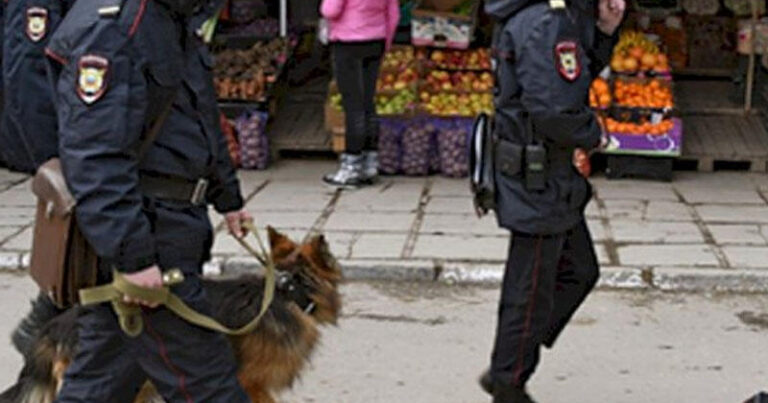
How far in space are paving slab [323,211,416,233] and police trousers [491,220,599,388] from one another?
3.08 metres

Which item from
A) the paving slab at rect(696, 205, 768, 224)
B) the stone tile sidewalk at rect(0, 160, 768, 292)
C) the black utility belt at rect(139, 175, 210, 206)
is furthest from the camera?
the paving slab at rect(696, 205, 768, 224)

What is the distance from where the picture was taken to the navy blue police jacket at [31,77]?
5.04 meters

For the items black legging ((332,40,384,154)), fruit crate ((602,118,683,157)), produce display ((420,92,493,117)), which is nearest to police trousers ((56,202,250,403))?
black legging ((332,40,384,154))

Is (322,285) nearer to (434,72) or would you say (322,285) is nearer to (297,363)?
(297,363)

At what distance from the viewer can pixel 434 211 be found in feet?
28.7

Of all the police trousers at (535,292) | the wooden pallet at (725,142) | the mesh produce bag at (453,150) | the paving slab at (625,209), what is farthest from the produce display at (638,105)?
the police trousers at (535,292)

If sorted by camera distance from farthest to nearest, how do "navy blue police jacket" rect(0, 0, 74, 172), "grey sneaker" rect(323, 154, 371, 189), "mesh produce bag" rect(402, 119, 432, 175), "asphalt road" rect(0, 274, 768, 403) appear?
"mesh produce bag" rect(402, 119, 432, 175) < "grey sneaker" rect(323, 154, 371, 189) < "asphalt road" rect(0, 274, 768, 403) < "navy blue police jacket" rect(0, 0, 74, 172)

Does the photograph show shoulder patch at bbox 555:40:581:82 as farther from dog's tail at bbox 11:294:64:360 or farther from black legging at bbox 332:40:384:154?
black legging at bbox 332:40:384:154

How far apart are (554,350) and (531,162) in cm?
160

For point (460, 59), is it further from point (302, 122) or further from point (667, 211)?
point (667, 211)

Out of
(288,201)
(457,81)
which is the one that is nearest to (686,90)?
(457,81)

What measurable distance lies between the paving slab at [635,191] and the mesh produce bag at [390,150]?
1502mm

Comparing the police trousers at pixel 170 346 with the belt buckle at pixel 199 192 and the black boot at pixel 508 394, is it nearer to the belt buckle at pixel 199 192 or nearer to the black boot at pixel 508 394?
the belt buckle at pixel 199 192

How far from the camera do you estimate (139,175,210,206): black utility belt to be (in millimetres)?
3883
